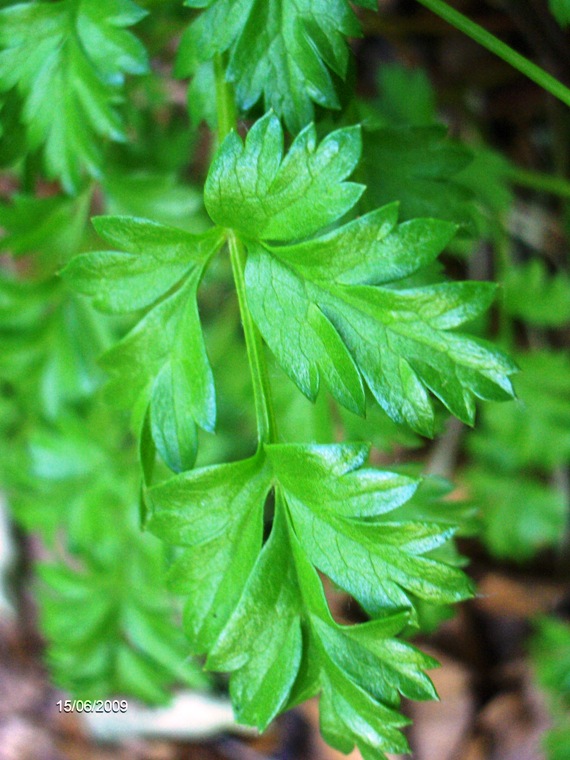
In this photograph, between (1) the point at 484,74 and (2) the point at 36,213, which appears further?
(1) the point at 484,74

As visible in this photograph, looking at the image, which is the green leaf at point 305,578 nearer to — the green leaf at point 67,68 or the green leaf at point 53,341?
the green leaf at point 67,68

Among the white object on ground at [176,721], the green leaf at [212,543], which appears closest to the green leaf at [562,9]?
the green leaf at [212,543]

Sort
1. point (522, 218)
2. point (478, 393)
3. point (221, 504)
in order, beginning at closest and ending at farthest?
1. point (478, 393)
2. point (221, 504)
3. point (522, 218)

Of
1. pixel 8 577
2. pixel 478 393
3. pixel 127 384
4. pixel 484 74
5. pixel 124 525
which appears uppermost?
pixel 484 74

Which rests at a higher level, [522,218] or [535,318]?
[522,218]

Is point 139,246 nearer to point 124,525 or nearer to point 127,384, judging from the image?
point 127,384

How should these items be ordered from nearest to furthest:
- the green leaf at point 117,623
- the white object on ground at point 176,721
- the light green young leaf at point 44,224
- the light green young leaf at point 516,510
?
1. the light green young leaf at point 44,224
2. the green leaf at point 117,623
3. the light green young leaf at point 516,510
4. the white object on ground at point 176,721

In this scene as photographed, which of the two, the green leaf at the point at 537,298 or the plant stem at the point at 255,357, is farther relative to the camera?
the green leaf at the point at 537,298

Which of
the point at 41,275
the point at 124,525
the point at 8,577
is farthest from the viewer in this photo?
the point at 8,577

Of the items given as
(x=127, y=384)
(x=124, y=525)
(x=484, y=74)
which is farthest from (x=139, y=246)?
(x=484, y=74)
